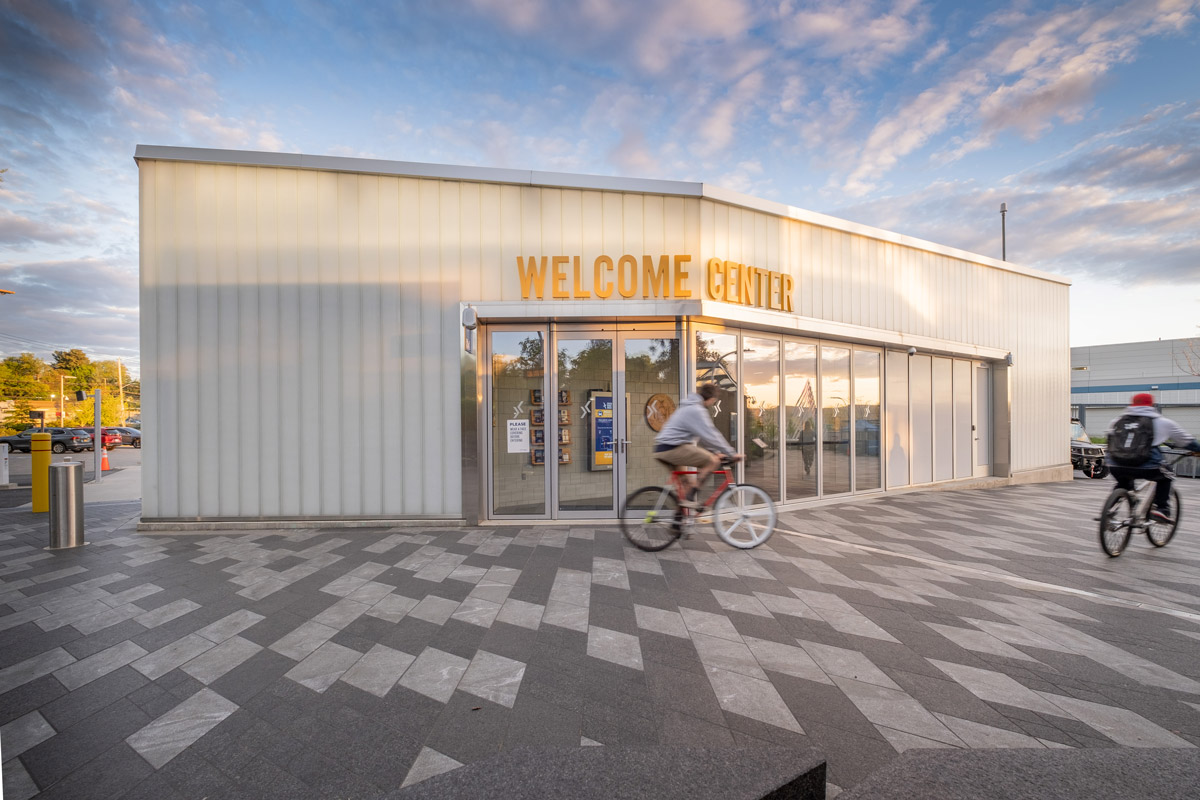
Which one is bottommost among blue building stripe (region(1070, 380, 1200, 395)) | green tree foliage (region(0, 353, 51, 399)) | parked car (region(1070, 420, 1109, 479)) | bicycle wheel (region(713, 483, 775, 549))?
parked car (region(1070, 420, 1109, 479))

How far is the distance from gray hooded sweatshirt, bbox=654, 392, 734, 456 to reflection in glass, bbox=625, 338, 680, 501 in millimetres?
1628

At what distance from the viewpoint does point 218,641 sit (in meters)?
3.12

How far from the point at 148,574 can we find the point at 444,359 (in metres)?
3.91

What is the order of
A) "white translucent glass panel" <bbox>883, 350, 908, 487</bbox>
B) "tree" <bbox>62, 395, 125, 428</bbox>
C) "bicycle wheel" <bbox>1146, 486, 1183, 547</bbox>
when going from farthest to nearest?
"tree" <bbox>62, 395, 125, 428</bbox>
"white translucent glass panel" <bbox>883, 350, 908, 487</bbox>
"bicycle wheel" <bbox>1146, 486, 1183, 547</bbox>

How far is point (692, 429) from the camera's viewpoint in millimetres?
5062

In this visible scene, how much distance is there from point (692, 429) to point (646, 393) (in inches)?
72.2

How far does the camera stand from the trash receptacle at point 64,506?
17.9 ft

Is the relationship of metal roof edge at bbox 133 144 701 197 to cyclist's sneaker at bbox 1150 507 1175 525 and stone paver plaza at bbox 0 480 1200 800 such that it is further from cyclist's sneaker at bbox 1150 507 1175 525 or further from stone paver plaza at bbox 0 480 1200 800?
cyclist's sneaker at bbox 1150 507 1175 525

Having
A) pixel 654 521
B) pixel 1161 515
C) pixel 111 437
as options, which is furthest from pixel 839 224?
pixel 111 437

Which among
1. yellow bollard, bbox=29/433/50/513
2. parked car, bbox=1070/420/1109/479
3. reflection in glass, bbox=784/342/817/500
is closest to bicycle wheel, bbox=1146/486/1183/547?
reflection in glass, bbox=784/342/817/500

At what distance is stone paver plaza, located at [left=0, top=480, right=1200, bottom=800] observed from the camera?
2.12m

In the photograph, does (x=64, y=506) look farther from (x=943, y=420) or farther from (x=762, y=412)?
(x=943, y=420)

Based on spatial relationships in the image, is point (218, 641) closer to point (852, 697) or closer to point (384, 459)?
point (384, 459)

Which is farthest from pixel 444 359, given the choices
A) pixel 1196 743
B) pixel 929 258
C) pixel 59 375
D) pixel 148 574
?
pixel 59 375
